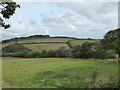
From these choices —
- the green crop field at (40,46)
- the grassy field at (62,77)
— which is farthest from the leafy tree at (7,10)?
the green crop field at (40,46)

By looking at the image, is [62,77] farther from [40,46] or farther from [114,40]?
[40,46]

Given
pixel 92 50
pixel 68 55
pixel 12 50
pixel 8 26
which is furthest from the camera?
pixel 12 50

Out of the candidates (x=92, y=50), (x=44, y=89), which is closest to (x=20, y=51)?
(x=92, y=50)

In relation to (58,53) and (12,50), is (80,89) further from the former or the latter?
(12,50)

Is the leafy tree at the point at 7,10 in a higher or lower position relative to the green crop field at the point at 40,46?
higher

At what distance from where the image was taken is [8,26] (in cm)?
1209

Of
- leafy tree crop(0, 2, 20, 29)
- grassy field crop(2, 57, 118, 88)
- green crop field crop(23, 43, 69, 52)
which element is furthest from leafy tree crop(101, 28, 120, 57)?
green crop field crop(23, 43, 69, 52)

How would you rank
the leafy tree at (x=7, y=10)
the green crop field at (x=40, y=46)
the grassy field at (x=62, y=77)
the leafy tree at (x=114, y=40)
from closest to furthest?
the leafy tree at (x=7, y=10) < the grassy field at (x=62, y=77) < the leafy tree at (x=114, y=40) < the green crop field at (x=40, y=46)

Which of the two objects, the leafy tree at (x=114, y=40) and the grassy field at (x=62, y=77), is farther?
the leafy tree at (x=114, y=40)

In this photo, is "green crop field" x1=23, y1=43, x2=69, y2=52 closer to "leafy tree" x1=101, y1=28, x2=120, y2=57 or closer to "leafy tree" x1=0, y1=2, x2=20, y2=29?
"leafy tree" x1=101, y1=28, x2=120, y2=57

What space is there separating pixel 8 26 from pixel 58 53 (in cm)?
8913

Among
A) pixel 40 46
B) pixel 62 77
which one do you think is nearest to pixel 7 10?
pixel 62 77

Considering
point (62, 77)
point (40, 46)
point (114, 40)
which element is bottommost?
point (62, 77)

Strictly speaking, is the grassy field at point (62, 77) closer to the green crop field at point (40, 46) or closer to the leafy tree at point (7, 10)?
the leafy tree at point (7, 10)
